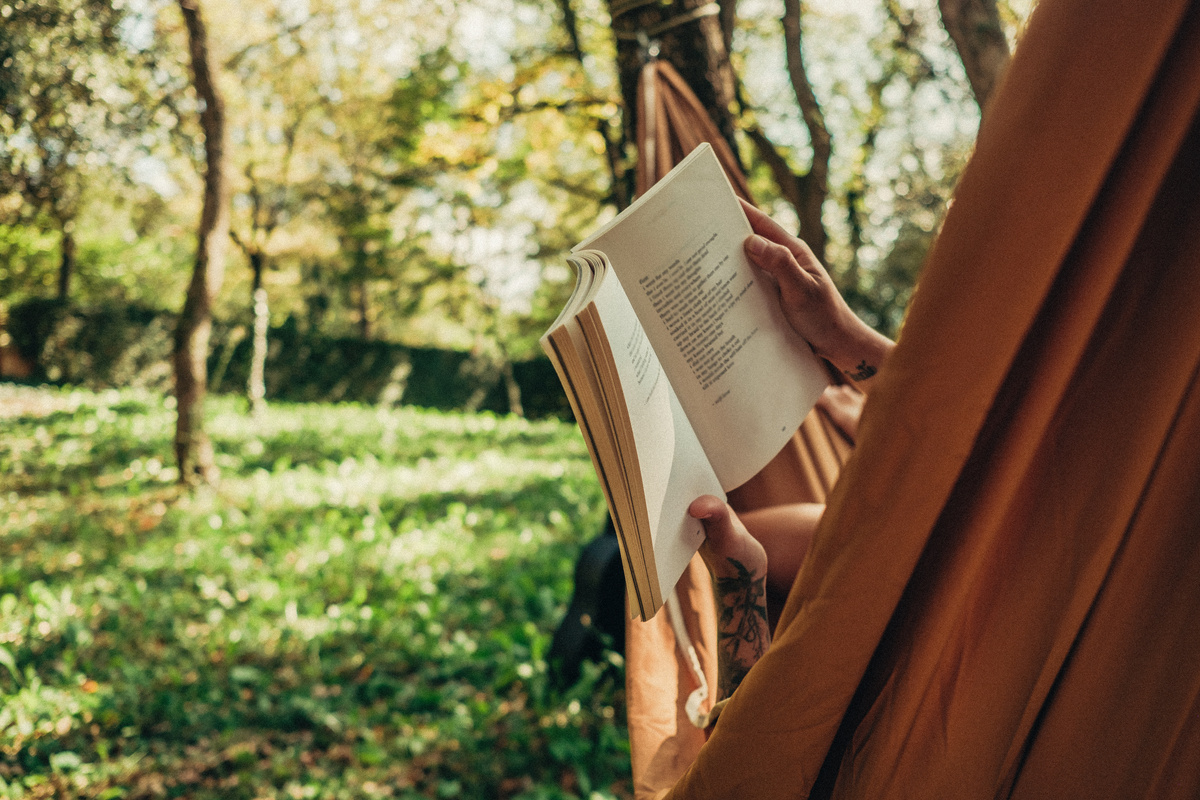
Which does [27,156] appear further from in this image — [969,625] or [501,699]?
[969,625]

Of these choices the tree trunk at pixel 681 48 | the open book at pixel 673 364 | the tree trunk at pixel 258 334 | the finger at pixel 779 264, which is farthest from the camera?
the tree trunk at pixel 258 334

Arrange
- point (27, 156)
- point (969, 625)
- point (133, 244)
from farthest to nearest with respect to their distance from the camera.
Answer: point (133, 244) < point (27, 156) < point (969, 625)

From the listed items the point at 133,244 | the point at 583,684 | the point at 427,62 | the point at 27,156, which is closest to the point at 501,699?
the point at 583,684

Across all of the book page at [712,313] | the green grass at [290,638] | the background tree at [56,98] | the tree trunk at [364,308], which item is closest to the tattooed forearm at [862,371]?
the book page at [712,313]

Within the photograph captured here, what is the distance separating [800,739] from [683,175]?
25.6 inches

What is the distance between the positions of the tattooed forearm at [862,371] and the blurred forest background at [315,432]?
58.4 inches

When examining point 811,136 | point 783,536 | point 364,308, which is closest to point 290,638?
point 783,536

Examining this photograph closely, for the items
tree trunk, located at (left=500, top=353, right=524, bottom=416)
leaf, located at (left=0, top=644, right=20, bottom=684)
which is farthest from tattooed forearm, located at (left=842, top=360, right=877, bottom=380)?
tree trunk, located at (left=500, top=353, right=524, bottom=416)

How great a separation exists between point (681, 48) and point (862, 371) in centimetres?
164

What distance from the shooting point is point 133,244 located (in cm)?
1983

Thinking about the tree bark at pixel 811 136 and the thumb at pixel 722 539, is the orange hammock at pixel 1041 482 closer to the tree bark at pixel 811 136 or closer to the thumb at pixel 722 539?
the thumb at pixel 722 539

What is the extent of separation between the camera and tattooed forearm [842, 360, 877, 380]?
101 centimetres

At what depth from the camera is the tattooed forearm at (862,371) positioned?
1013mm

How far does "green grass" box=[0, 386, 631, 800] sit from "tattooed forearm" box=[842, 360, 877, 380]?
1427 mm
